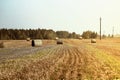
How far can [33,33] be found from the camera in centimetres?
15588

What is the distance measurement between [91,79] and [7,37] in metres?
129

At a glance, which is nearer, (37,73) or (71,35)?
(37,73)

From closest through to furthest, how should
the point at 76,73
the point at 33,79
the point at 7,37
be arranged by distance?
1. the point at 33,79
2. the point at 76,73
3. the point at 7,37

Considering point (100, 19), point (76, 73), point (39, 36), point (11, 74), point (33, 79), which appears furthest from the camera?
point (39, 36)

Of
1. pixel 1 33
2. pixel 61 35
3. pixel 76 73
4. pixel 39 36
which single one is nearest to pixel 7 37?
pixel 1 33

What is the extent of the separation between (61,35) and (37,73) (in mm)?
169332

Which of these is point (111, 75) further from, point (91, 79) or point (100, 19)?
point (100, 19)

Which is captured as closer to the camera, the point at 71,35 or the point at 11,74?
the point at 11,74

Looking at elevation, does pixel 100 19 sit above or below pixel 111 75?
above

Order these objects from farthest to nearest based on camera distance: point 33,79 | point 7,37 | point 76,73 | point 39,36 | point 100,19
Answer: point 39,36
point 7,37
point 100,19
point 76,73
point 33,79

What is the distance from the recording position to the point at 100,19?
103m

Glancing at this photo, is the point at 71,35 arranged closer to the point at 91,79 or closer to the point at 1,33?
the point at 1,33

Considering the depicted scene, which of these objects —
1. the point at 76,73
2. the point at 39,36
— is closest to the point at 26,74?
the point at 76,73

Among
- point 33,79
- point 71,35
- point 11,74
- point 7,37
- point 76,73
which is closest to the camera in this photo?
point 33,79
